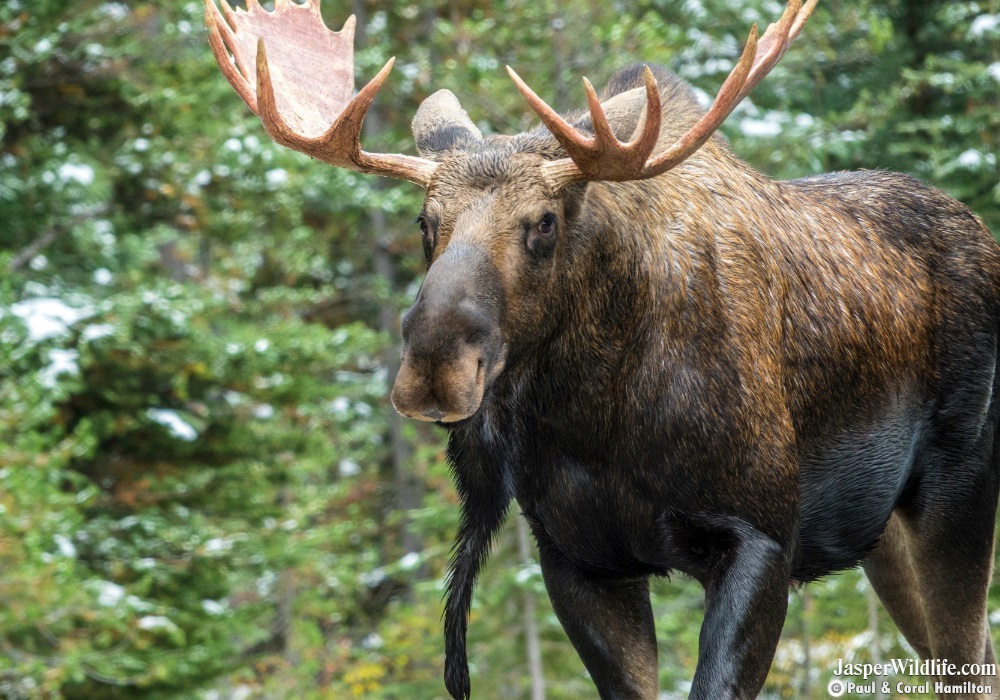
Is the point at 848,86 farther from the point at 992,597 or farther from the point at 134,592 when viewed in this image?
the point at 134,592

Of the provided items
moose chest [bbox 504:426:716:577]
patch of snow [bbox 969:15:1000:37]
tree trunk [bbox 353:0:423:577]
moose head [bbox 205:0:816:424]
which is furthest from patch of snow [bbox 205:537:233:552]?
moose chest [bbox 504:426:716:577]

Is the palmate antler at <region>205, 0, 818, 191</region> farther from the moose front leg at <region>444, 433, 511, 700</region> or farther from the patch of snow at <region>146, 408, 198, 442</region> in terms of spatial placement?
the patch of snow at <region>146, 408, 198, 442</region>

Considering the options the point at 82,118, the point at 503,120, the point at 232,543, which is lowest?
the point at 232,543

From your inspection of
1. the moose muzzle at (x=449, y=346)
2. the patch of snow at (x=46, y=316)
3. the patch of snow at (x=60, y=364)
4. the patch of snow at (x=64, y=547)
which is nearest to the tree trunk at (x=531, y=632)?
the patch of snow at (x=64, y=547)

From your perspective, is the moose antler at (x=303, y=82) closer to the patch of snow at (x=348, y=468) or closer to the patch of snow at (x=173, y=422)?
the patch of snow at (x=173, y=422)

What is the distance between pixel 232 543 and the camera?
456 inches

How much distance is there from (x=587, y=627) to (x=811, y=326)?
3.50 feet

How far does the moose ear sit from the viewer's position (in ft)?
12.1

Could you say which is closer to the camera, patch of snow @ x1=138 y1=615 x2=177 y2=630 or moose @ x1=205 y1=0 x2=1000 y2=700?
moose @ x1=205 y1=0 x2=1000 y2=700

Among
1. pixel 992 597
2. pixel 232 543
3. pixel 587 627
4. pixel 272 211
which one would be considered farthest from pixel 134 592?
pixel 587 627

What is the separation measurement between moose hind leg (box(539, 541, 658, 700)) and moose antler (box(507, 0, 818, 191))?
1.10 meters

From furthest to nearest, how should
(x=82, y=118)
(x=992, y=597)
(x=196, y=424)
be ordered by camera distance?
(x=82, y=118) → (x=196, y=424) → (x=992, y=597)

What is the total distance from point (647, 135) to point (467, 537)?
49.2 inches

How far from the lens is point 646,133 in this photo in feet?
10.4
